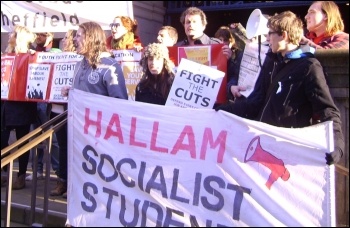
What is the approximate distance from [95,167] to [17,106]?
2488 mm

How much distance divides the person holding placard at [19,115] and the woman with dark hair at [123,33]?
116 centimetres

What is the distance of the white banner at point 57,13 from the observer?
7.04 m

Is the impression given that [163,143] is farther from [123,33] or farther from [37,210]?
[123,33]

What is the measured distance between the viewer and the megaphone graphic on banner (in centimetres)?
405

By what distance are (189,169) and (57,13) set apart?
3.72 meters

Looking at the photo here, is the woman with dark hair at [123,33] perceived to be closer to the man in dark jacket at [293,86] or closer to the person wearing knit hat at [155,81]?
the person wearing knit hat at [155,81]

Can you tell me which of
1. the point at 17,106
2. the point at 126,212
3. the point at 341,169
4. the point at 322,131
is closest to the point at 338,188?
the point at 341,169

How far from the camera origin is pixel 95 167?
4.73 metres

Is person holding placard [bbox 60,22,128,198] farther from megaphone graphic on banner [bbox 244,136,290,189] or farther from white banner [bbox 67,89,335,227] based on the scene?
megaphone graphic on banner [bbox 244,136,290,189]

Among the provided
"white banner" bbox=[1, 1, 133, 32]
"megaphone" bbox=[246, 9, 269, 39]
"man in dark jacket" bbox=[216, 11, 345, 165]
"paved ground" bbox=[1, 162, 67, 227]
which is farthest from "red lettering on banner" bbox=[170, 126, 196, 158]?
"white banner" bbox=[1, 1, 133, 32]

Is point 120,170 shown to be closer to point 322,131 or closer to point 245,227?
point 245,227

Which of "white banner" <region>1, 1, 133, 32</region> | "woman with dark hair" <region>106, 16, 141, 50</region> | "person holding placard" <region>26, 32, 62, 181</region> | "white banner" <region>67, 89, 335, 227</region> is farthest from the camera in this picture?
"white banner" <region>1, 1, 133, 32</region>

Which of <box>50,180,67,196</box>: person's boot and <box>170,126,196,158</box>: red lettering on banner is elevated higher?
<box>170,126,196,158</box>: red lettering on banner

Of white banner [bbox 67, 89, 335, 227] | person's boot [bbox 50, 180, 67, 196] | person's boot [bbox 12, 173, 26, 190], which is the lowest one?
person's boot [bbox 12, 173, 26, 190]
